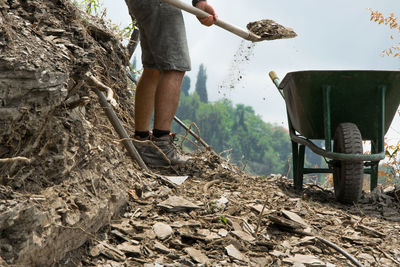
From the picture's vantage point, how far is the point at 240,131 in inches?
3590

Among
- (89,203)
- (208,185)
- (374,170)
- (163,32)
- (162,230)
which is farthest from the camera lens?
(374,170)

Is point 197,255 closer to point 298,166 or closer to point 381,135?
point 381,135

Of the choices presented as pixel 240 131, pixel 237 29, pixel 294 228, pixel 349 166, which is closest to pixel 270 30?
pixel 237 29

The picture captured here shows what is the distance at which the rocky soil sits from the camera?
1.84m

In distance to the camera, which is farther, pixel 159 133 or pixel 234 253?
pixel 159 133

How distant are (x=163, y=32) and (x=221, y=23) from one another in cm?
58

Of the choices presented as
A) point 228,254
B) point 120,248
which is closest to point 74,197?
point 120,248

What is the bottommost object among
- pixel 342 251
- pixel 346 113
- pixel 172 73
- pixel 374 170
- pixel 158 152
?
pixel 342 251

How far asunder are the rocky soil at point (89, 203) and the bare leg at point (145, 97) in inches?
13.8

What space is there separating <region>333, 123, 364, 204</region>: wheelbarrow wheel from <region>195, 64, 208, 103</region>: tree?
298ft

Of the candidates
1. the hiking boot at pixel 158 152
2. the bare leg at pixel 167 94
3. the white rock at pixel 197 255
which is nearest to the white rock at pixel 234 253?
the white rock at pixel 197 255

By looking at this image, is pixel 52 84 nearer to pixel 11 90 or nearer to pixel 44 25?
pixel 11 90

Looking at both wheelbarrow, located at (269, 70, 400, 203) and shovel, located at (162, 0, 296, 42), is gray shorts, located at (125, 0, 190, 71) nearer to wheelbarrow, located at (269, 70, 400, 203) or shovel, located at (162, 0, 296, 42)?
shovel, located at (162, 0, 296, 42)

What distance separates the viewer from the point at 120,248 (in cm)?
216
